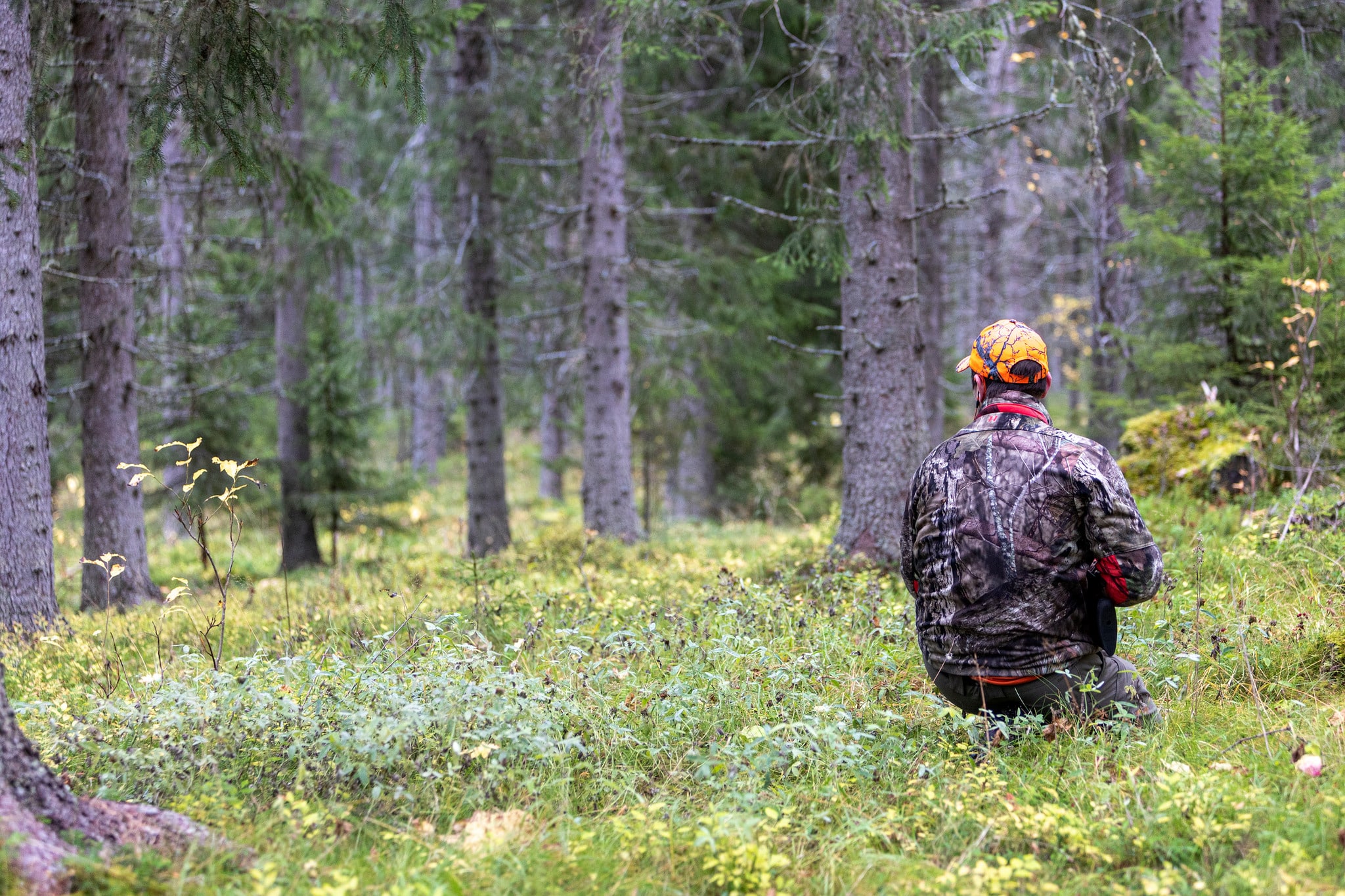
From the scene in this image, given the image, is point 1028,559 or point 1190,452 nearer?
point 1028,559

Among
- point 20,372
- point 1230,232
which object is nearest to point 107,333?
point 20,372

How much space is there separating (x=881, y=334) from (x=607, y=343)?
4.67 metres

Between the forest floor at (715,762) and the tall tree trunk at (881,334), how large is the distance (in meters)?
1.90

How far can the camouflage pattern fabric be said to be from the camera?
12.6ft

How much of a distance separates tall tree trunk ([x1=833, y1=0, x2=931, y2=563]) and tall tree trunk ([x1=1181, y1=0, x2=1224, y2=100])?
5535mm

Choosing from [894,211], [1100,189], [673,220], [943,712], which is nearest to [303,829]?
[943,712]

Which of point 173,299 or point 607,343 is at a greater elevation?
point 173,299

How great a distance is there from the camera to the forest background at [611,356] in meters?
3.76

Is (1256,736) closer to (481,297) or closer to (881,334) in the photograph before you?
(881,334)

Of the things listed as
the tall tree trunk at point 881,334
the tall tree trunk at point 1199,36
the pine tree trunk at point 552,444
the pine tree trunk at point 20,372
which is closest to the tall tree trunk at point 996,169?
the tall tree trunk at point 1199,36

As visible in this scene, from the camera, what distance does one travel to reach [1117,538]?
3.81m

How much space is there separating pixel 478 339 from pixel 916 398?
6.30m

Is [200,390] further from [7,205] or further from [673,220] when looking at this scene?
[673,220]

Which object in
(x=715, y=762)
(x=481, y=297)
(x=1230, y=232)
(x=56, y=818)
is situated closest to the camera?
(x=56, y=818)
